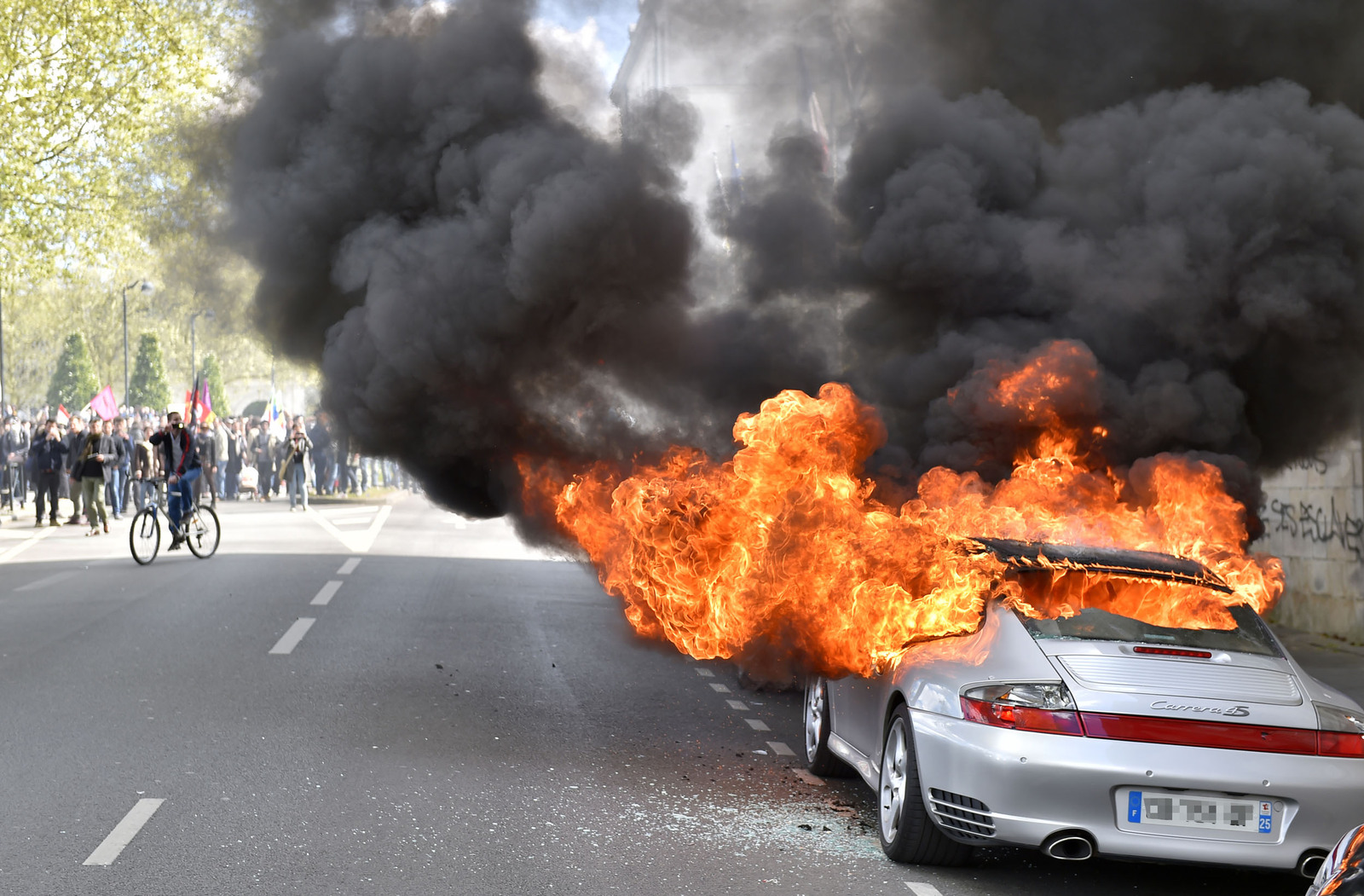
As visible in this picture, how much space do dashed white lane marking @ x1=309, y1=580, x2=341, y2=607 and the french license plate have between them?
996 centimetres

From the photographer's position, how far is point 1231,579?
6219 millimetres

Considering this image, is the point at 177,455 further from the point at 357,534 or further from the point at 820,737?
the point at 820,737

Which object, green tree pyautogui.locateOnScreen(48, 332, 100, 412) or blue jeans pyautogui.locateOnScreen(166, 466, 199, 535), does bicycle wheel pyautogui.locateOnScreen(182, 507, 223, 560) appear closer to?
blue jeans pyautogui.locateOnScreen(166, 466, 199, 535)

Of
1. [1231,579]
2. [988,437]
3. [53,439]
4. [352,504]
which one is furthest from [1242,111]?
[352,504]

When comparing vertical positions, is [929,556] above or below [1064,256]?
below

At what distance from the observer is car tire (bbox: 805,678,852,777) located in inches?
268

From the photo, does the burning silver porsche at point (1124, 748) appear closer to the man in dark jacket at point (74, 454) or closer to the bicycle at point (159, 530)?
the bicycle at point (159, 530)

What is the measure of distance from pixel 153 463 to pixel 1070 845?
19.5 m

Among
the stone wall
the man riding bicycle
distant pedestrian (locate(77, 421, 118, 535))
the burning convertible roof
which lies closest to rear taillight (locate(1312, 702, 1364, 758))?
the burning convertible roof

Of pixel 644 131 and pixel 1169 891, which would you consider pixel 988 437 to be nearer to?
pixel 1169 891

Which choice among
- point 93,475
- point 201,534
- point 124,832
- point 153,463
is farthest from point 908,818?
point 93,475

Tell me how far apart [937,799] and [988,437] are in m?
2.64

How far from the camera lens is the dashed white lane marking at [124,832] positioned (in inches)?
209

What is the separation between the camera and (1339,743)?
483 centimetres
